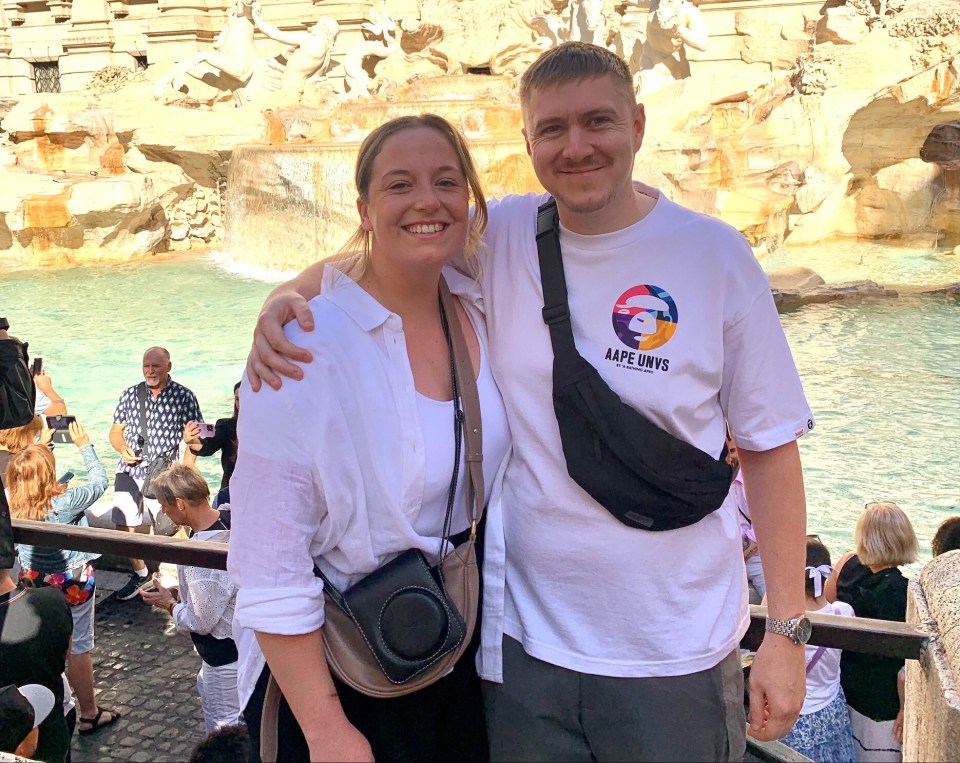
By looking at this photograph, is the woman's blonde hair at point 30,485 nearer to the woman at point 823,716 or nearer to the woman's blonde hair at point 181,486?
the woman's blonde hair at point 181,486

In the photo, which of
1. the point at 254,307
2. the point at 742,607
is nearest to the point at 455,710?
the point at 742,607

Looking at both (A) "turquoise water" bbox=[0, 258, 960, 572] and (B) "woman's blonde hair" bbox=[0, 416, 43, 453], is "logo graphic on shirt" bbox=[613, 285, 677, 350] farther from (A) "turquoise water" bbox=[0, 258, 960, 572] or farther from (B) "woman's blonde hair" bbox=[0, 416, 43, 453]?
(A) "turquoise water" bbox=[0, 258, 960, 572]

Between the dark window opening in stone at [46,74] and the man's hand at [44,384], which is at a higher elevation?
the dark window opening in stone at [46,74]

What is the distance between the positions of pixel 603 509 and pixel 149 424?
13.3 ft

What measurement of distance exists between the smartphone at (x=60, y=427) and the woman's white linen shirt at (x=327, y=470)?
12.3 ft

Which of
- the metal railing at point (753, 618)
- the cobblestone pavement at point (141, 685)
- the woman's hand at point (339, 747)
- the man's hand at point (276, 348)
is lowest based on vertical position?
the cobblestone pavement at point (141, 685)

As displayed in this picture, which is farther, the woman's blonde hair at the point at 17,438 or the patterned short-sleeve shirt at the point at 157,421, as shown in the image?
the patterned short-sleeve shirt at the point at 157,421

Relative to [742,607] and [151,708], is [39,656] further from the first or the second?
[742,607]

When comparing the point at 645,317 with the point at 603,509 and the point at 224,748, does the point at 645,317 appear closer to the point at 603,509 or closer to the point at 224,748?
the point at 603,509

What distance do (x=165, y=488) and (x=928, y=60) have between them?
494 inches

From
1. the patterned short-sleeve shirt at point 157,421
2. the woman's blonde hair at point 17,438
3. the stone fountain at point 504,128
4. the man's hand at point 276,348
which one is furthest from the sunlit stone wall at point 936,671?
the stone fountain at point 504,128

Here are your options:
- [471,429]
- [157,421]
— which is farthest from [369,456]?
[157,421]

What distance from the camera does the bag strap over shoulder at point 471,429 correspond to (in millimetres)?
1550

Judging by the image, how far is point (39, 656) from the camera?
7.94 feet
